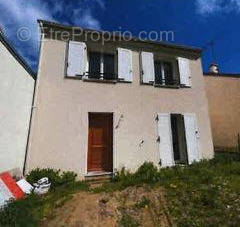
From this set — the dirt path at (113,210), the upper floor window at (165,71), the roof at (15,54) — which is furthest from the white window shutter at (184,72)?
the roof at (15,54)

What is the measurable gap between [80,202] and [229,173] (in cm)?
453

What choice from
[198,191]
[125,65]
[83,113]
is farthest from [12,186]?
[125,65]

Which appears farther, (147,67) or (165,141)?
(147,67)

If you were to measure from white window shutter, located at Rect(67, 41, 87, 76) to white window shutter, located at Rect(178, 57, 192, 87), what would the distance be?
12.9ft

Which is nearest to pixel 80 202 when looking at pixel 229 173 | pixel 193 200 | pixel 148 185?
pixel 148 185

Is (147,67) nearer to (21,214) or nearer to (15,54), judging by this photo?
(15,54)

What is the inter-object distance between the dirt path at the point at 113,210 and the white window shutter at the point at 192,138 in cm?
365

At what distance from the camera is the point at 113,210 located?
4.62 m

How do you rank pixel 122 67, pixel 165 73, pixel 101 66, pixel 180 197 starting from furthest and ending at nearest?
pixel 165 73 < pixel 101 66 < pixel 122 67 < pixel 180 197

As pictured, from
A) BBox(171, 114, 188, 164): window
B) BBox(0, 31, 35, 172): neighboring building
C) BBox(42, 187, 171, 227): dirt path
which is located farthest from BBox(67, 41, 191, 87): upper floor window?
BBox(42, 187, 171, 227): dirt path

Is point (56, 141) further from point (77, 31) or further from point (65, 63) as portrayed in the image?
point (77, 31)

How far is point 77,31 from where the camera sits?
27.5 feet

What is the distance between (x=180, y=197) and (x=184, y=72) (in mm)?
5796

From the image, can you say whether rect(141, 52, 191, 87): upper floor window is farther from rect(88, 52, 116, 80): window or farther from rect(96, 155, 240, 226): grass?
rect(96, 155, 240, 226): grass
